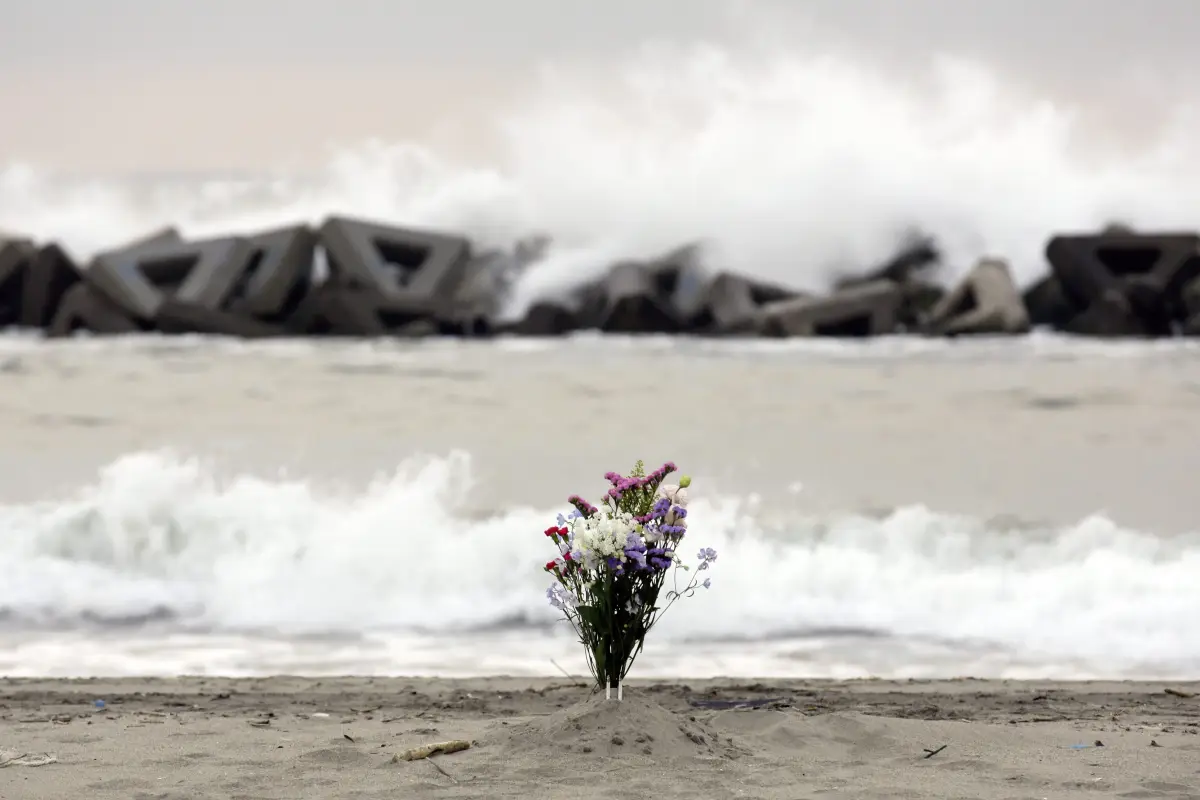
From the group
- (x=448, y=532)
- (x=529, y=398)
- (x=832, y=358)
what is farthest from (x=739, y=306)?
(x=448, y=532)

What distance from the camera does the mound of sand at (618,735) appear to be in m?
7.29

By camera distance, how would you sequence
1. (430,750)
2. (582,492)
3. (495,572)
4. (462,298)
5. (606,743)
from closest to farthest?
(606,743) < (430,750) < (495,572) < (582,492) < (462,298)

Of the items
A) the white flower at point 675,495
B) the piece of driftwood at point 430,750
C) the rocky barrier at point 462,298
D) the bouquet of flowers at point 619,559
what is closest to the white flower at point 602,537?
the bouquet of flowers at point 619,559

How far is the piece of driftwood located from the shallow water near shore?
3159mm

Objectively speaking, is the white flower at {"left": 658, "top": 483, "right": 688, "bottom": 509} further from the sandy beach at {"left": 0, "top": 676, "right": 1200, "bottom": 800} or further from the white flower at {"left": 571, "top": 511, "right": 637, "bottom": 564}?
the sandy beach at {"left": 0, "top": 676, "right": 1200, "bottom": 800}

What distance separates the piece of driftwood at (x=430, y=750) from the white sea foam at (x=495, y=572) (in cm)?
478

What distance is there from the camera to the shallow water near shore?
12.1m

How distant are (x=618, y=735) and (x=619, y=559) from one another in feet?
2.86

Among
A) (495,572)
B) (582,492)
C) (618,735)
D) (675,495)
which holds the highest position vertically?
(582,492)

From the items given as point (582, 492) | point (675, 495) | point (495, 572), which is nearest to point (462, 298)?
point (582, 492)

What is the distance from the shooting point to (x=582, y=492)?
2222 cm

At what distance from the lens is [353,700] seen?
369 inches

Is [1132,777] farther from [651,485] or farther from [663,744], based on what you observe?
[651,485]

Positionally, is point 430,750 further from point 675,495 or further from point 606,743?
point 675,495
